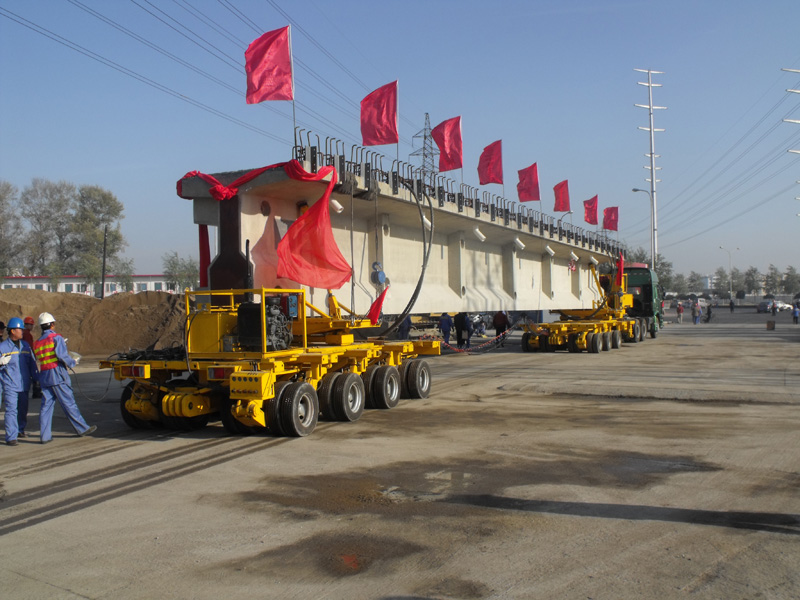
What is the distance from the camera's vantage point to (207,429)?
1109cm

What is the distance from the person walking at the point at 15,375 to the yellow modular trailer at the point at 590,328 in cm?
2048

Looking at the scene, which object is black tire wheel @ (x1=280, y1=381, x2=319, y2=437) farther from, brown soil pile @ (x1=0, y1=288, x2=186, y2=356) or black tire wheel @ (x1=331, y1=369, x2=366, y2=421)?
brown soil pile @ (x1=0, y1=288, x2=186, y2=356)

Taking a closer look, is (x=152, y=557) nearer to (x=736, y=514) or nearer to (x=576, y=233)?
(x=736, y=514)

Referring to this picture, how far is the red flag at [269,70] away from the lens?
16.1m

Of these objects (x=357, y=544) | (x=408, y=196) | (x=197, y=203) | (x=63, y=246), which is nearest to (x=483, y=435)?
(x=357, y=544)

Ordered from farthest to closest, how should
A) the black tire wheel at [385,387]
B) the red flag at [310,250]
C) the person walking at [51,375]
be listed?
the red flag at [310,250] < the black tire wheel at [385,387] < the person walking at [51,375]

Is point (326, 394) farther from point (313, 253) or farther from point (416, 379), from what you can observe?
point (313, 253)

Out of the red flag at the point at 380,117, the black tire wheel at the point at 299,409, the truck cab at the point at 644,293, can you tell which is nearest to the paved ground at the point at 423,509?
the black tire wheel at the point at 299,409

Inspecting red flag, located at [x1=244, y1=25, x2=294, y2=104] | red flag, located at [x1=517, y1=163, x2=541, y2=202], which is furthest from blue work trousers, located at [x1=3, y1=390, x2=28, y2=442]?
red flag, located at [x1=517, y1=163, x2=541, y2=202]

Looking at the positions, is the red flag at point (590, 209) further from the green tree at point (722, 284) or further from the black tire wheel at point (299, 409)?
the green tree at point (722, 284)

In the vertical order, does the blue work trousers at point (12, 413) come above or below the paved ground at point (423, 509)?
above

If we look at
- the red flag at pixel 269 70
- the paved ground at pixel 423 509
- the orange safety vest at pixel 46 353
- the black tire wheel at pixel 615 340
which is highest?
the red flag at pixel 269 70

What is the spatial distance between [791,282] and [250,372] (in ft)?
570

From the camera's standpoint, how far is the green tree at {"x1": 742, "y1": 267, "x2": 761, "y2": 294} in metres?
178
